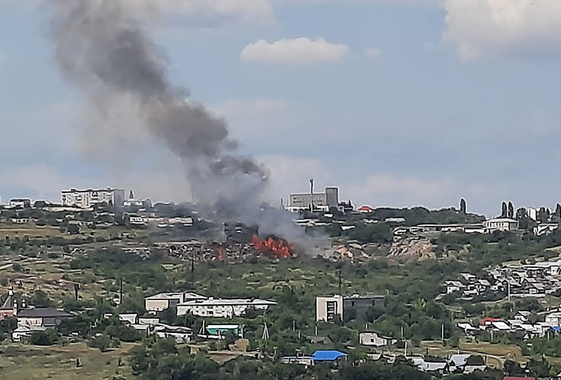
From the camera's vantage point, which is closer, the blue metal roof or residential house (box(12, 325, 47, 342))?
the blue metal roof

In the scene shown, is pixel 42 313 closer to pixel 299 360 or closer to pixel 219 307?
pixel 219 307

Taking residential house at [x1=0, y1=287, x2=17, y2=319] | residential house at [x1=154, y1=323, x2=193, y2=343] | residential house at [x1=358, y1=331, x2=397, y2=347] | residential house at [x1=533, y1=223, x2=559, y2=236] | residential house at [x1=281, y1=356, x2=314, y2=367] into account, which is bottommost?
residential house at [x1=281, y1=356, x2=314, y2=367]

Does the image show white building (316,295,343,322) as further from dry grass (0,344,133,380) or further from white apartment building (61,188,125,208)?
white apartment building (61,188,125,208)

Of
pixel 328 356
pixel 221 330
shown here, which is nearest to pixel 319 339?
pixel 221 330

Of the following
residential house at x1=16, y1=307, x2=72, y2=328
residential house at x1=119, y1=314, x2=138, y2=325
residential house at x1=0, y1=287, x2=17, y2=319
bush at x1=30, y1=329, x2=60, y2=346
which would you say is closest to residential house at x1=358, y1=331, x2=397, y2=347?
residential house at x1=119, y1=314, x2=138, y2=325

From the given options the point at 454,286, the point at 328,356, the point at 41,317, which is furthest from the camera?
the point at 454,286
